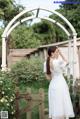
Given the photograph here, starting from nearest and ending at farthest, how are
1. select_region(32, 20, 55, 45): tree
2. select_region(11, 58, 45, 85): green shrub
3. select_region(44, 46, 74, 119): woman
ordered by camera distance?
select_region(44, 46, 74, 119): woman, select_region(11, 58, 45, 85): green shrub, select_region(32, 20, 55, 45): tree

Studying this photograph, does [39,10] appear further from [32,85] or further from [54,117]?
[32,85]

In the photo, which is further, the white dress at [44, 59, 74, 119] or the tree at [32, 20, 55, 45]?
the tree at [32, 20, 55, 45]

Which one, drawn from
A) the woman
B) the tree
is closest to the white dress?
the woman

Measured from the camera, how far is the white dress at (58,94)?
375 inches

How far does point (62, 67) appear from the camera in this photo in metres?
9.57

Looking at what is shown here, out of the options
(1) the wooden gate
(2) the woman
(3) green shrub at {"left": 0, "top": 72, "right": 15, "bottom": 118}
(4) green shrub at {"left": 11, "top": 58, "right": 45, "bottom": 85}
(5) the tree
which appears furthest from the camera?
(5) the tree

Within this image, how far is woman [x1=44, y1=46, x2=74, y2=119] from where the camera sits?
953 cm

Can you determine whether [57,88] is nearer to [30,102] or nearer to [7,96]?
[30,102]

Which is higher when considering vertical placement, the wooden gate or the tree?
the tree

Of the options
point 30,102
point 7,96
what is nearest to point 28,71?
point 30,102

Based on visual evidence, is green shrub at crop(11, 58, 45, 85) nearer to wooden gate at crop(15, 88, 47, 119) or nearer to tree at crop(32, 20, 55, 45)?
wooden gate at crop(15, 88, 47, 119)

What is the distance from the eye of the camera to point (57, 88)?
9562mm

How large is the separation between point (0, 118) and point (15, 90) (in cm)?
90

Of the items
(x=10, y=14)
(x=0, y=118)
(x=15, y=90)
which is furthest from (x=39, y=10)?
(x=10, y=14)
